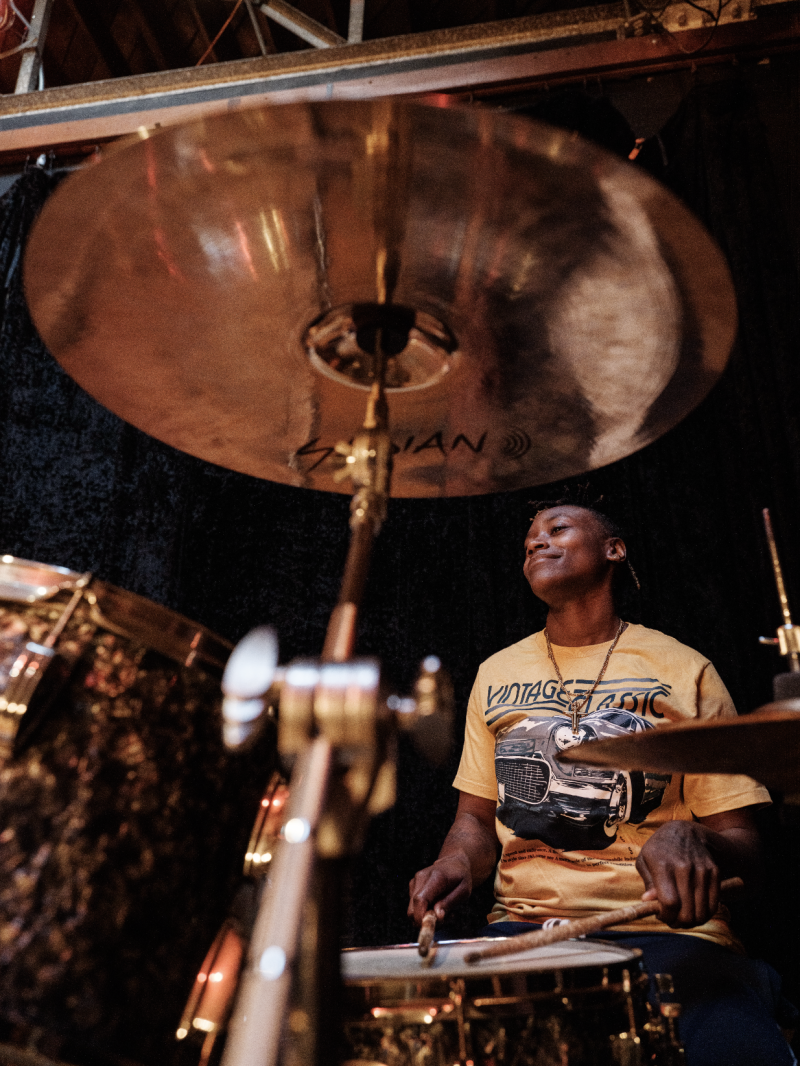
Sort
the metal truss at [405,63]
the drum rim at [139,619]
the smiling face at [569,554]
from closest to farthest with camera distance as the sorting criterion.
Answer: the drum rim at [139,619], the smiling face at [569,554], the metal truss at [405,63]

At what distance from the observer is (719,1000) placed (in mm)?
1085

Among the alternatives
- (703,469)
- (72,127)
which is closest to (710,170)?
(703,469)

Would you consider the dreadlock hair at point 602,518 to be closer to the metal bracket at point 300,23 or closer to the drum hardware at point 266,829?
the drum hardware at point 266,829

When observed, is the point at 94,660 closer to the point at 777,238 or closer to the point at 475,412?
the point at 475,412

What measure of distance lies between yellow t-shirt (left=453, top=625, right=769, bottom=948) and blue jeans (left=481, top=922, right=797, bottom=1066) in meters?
0.06

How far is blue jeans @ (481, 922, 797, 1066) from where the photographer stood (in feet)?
3.28

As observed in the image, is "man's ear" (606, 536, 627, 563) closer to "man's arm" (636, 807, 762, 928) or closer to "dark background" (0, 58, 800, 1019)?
"dark background" (0, 58, 800, 1019)

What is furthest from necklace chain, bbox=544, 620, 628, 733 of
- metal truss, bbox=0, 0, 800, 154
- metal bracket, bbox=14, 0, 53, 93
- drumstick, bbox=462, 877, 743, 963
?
metal bracket, bbox=14, 0, 53, 93

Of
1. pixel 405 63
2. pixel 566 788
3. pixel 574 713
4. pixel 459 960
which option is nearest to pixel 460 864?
pixel 566 788

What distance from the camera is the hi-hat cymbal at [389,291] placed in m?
0.74

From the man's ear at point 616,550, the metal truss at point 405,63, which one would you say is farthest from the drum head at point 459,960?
the metal truss at point 405,63

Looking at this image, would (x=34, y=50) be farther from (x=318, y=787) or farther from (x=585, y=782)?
(x=318, y=787)

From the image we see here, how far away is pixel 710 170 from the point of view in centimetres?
220

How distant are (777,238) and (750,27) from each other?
2.27ft
